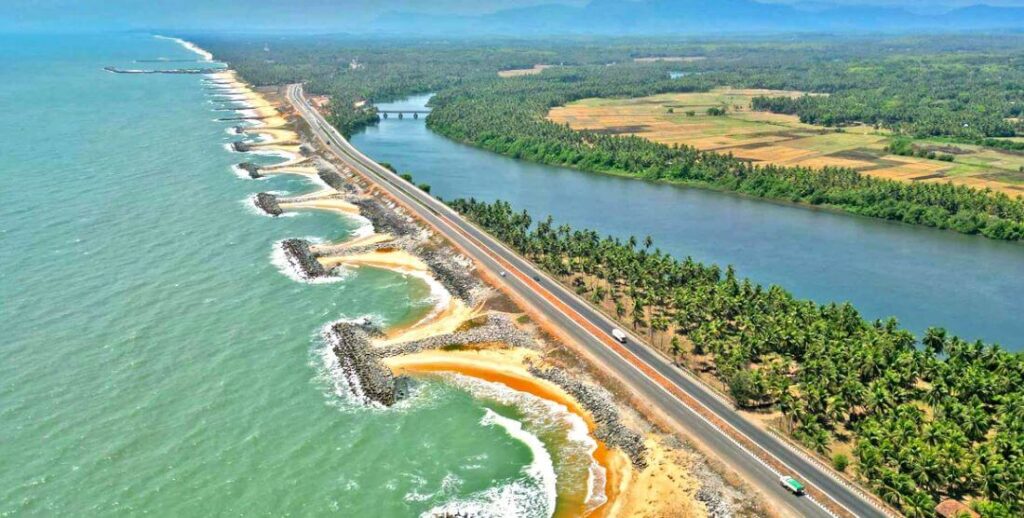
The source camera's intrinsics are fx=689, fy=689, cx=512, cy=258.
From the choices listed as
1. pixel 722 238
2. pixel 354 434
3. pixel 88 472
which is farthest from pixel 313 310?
pixel 722 238

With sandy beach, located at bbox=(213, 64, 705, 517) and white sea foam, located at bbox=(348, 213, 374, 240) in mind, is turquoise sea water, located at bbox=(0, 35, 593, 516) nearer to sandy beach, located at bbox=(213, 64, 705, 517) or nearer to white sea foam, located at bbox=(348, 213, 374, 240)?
sandy beach, located at bbox=(213, 64, 705, 517)

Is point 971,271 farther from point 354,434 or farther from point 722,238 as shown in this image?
point 354,434

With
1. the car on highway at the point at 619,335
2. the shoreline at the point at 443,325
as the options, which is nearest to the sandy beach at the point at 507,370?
the shoreline at the point at 443,325

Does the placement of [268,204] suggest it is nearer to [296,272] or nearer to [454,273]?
[296,272]

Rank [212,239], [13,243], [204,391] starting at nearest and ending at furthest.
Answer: [204,391] < [13,243] < [212,239]

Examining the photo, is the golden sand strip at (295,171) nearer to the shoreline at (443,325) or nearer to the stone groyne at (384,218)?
the shoreline at (443,325)

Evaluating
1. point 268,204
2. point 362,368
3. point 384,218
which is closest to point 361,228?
point 384,218
